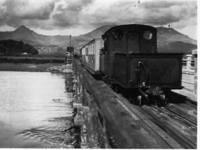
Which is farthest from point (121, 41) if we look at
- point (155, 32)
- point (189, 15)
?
point (189, 15)

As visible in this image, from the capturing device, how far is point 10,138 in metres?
9.96

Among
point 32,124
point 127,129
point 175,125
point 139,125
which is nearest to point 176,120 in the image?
point 175,125

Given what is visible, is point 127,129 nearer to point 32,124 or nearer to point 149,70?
point 149,70

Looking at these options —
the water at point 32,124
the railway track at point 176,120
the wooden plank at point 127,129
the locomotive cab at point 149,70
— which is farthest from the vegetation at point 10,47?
the railway track at point 176,120

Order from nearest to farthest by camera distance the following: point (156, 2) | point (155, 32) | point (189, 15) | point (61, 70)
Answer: point (189, 15)
point (156, 2)
point (155, 32)
point (61, 70)

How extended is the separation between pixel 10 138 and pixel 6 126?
3.73ft

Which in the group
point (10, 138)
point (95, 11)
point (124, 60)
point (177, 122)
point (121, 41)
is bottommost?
point (10, 138)

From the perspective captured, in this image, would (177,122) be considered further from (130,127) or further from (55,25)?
(55,25)

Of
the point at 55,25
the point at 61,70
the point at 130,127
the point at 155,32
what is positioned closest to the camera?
the point at 130,127

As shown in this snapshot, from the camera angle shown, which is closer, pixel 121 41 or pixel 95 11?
pixel 95 11

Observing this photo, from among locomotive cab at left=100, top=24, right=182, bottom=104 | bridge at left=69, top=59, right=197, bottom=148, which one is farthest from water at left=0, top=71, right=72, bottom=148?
locomotive cab at left=100, top=24, right=182, bottom=104

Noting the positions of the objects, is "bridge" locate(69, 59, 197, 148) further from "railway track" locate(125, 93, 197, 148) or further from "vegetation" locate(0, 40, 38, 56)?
"vegetation" locate(0, 40, 38, 56)

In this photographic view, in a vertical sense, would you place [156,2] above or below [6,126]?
above

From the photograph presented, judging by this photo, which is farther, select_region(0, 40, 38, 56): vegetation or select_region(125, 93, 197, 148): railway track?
select_region(0, 40, 38, 56): vegetation
